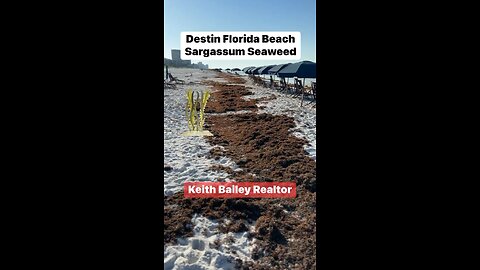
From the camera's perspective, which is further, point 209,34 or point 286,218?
point 286,218

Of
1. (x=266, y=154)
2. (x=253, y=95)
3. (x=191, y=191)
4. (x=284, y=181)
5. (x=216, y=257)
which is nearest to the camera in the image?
(x=216, y=257)

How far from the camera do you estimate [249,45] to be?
9.87 feet

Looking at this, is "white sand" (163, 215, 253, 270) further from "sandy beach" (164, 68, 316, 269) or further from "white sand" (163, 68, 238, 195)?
"white sand" (163, 68, 238, 195)

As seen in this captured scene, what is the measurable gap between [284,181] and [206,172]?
89cm

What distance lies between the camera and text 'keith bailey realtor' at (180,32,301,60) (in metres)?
3.01

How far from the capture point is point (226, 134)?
441cm

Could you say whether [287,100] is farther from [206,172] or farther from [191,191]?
[191,191]

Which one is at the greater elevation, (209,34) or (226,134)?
(209,34)

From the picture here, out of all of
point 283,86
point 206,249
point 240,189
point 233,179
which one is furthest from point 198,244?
point 283,86

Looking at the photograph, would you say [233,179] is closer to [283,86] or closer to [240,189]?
[240,189]

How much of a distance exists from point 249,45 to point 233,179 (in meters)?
1.46

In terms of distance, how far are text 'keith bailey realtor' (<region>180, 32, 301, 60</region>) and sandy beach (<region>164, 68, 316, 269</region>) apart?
1.43 ft

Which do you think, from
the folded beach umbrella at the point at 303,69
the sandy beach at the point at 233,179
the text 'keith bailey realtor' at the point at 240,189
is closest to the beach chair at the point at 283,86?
the sandy beach at the point at 233,179

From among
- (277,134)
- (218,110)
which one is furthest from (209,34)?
(277,134)
